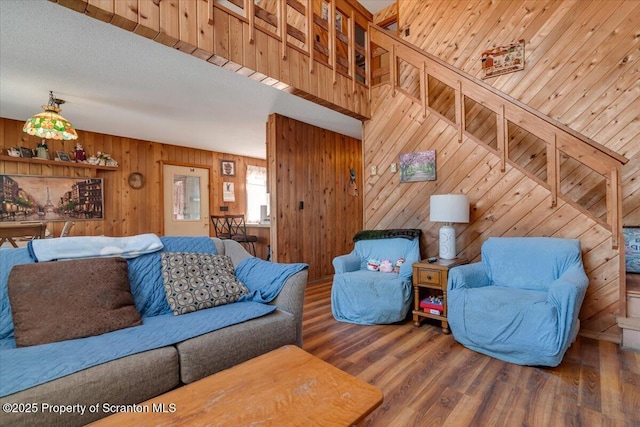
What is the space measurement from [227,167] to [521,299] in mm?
5984

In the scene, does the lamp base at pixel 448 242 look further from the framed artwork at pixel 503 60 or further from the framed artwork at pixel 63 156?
the framed artwork at pixel 63 156

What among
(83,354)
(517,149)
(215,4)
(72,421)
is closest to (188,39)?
(215,4)

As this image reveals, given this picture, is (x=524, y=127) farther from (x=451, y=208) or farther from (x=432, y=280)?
(x=432, y=280)

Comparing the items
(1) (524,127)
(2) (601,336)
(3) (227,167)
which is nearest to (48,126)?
(3) (227,167)

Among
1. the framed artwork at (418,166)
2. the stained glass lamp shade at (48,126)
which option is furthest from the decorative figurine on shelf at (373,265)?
the stained glass lamp shade at (48,126)

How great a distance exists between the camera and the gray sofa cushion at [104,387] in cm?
105

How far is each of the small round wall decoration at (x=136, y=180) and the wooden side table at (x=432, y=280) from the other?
4.96 meters

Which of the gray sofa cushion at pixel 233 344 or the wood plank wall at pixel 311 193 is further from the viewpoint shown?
the wood plank wall at pixel 311 193

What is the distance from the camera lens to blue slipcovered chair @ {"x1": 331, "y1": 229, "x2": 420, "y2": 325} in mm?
2740

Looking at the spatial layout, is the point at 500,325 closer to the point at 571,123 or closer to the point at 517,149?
the point at 517,149

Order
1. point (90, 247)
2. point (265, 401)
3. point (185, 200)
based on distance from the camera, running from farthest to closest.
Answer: point (185, 200), point (90, 247), point (265, 401)

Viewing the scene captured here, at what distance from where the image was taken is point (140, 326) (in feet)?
5.22

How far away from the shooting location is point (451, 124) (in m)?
3.21

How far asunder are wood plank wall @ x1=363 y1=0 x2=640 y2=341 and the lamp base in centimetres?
31
